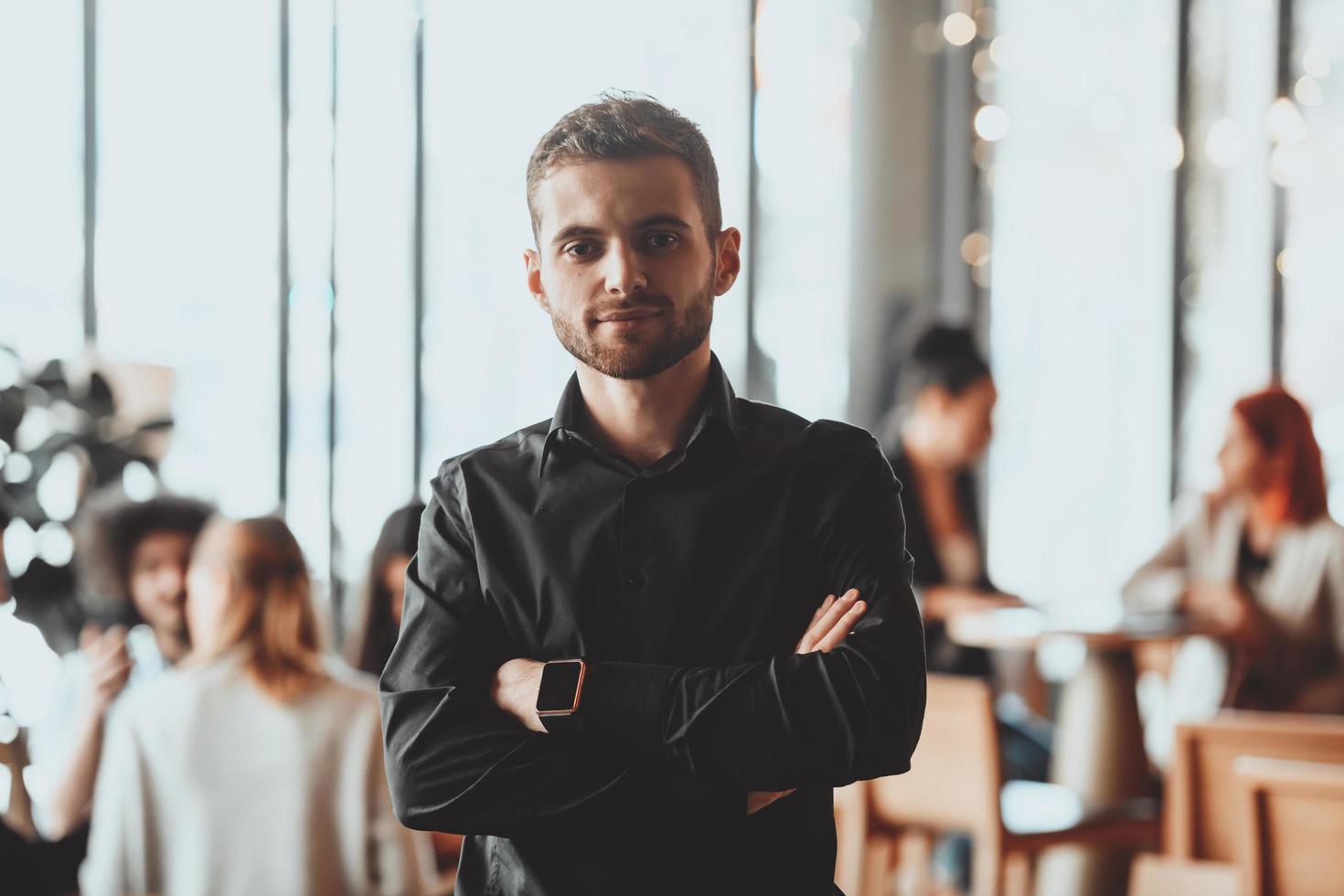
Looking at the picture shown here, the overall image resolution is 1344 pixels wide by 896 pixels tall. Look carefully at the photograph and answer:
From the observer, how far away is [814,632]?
1314 mm

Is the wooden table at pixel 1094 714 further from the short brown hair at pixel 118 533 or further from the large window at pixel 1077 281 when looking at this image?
the large window at pixel 1077 281

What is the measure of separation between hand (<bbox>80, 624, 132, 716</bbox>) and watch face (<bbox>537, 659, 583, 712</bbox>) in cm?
191

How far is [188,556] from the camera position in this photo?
10.9 feet

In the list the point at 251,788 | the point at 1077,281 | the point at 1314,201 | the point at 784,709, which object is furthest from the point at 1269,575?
the point at 1314,201

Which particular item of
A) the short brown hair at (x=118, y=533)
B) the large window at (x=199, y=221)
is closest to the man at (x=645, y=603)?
the short brown hair at (x=118, y=533)

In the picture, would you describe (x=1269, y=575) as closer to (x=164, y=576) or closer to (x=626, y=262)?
(x=164, y=576)

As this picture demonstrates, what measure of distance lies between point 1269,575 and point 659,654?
10.7 ft

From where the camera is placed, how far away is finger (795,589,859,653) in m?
1.31

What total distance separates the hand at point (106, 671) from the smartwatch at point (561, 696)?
75.3 inches

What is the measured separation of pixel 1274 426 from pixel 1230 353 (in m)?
3.04

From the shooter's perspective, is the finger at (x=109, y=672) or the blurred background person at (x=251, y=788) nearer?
the blurred background person at (x=251, y=788)

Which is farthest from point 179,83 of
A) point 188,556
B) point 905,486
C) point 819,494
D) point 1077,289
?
point 1077,289

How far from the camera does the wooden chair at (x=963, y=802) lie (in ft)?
10.9

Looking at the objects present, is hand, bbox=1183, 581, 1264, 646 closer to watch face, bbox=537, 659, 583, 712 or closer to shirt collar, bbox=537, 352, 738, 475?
shirt collar, bbox=537, 352, 738, 475
